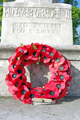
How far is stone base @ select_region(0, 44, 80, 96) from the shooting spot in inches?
90.3

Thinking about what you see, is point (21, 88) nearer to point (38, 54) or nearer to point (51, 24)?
point (38, 54)

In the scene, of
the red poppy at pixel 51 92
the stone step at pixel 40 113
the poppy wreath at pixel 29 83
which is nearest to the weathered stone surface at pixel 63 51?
the poppy wreath at pixel 29 83

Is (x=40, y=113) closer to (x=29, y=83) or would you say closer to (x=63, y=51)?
(x=29, y=83)

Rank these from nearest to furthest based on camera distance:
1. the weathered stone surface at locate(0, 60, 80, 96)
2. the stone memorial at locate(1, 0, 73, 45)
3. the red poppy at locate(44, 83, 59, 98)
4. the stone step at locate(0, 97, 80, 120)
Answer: the stone step at locate(0, 97, 80, 120), the red poppy at locate(44, 83, 59, 98), the weathered stone surface at locate(0, 60, 80, 96), the stone memorial at locate(1, 0, 73, 45)

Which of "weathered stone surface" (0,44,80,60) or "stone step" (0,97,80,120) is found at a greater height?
"weathered stone surface" (0,44,80,60)

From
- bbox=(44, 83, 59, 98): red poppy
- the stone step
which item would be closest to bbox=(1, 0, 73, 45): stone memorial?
bbox=(44, 83, 59, 98): red poppy

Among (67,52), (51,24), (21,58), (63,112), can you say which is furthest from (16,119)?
(51,24)

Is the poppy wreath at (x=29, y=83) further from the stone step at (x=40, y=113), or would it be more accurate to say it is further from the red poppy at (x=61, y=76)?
the stone step at (x=40, y=113)

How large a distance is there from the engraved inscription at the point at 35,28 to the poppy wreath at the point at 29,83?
0.73m

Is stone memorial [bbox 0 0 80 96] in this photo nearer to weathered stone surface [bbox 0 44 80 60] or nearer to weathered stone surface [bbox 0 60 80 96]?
weathered stone surface [bbox 0 44 80 60]

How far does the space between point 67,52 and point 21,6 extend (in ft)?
4.88

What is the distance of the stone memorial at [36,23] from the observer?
2.72m

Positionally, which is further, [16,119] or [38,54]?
[38,54]

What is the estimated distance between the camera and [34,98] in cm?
176
